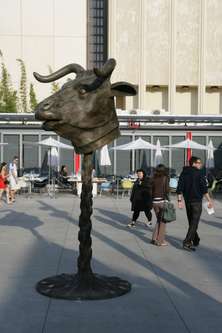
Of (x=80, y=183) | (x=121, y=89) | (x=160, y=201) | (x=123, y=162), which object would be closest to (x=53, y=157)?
(x=80, y=183)

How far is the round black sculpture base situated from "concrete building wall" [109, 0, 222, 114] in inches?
1228

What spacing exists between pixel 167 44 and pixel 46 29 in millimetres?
9164

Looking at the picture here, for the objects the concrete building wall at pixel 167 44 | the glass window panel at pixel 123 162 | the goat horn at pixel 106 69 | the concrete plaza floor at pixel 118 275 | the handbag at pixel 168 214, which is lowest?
the concrete plaza floor at pixel 118 275

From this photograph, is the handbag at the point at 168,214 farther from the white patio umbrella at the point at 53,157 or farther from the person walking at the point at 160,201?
the white patio umbrella at the point at 53,157

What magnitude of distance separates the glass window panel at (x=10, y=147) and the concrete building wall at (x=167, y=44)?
14.9 meters

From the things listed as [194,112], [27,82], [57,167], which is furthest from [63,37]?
[57,167]

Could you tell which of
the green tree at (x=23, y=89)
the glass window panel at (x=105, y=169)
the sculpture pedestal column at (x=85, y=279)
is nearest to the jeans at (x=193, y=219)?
the sculpture pedestal column at (x=85, y=279)

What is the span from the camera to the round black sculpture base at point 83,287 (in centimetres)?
628

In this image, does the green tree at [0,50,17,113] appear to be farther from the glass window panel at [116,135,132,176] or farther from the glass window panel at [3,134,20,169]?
the glass window panel at [116,135,132,176]

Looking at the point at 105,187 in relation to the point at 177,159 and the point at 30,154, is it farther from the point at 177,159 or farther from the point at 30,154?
the point at 177,159

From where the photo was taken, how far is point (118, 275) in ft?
24.4

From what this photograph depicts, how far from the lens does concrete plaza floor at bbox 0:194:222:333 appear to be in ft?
17.7

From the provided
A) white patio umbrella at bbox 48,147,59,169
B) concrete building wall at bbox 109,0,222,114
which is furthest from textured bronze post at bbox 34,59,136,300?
concrete building wall at bbox 109,0,222,114

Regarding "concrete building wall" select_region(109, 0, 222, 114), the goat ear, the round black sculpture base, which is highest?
"concrete building wall" select_region(109, 0, 222, 114)
